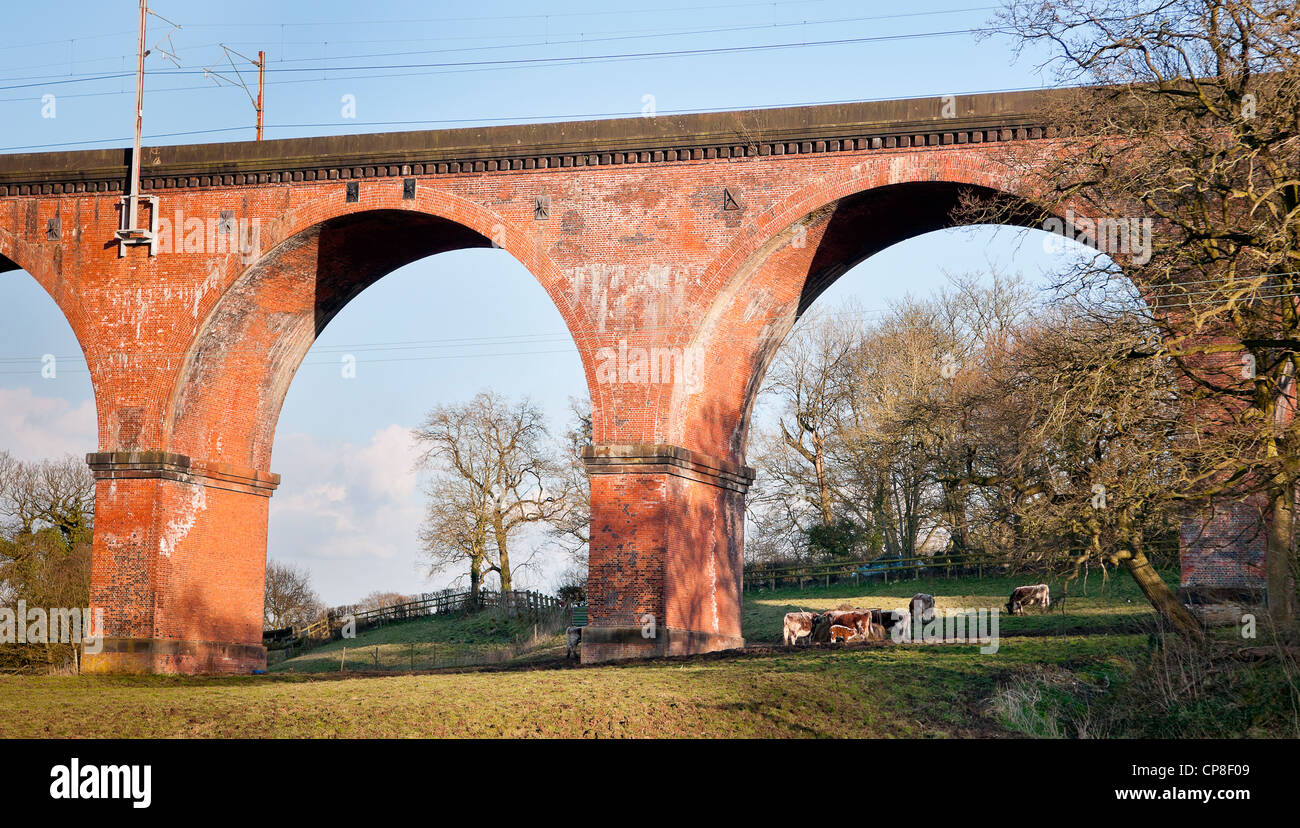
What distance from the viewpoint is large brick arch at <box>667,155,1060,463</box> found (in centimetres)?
1808

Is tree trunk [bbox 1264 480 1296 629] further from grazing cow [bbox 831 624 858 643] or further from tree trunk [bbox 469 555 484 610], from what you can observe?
tree trunk [bbox 469 555 484 610]

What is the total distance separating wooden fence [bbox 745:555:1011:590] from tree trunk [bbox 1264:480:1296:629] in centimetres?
1604

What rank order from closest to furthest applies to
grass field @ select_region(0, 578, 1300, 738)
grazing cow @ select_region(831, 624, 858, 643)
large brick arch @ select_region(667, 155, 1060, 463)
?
grass field @ select_region(0, 578, 1300, 738), large brick arch @ select_region(667, 155, 1060, 463), grazing cow @ select_region(831, 624, 858, 643)

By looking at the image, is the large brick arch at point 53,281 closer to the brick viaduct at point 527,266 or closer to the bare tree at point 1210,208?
the brick viaduct at point 527,266

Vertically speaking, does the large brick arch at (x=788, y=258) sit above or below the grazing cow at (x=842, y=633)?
above

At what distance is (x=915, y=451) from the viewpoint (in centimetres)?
3038

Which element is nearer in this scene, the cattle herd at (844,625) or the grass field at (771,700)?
the grass field at (771,700)

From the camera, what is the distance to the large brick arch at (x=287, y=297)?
784 inches

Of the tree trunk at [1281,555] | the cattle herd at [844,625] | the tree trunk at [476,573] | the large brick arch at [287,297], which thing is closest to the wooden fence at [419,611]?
the tree trunk at [476,573]

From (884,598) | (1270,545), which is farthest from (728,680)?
(884,598)

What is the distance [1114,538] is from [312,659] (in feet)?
67.6

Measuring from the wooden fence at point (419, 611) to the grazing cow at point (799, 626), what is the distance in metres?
13.3

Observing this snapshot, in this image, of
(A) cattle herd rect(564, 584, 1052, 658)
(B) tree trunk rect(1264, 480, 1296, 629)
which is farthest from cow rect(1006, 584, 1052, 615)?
(B) tree trunk rect(1264, 480, 1296, 629)

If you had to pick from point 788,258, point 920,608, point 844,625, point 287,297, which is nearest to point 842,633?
point 844,625
